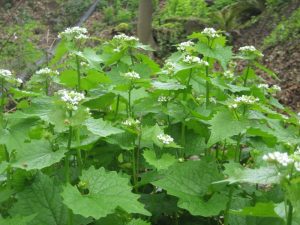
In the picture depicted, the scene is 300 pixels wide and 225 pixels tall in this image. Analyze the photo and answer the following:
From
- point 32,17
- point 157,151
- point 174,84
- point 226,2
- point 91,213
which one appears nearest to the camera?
point 91,213

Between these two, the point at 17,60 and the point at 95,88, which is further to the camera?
the point at 17,60

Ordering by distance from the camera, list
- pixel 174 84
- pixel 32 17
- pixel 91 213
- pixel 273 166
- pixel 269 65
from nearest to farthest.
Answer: pixel 273 166, pixel 91 213, pixel 174 84, pixel 269 65, pixel 32 17

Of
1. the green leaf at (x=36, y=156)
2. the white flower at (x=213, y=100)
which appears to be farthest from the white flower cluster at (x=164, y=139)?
the white flower at (x=213, y=100)

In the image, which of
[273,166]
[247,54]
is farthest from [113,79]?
[273,166]

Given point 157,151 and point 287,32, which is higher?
point 157,151

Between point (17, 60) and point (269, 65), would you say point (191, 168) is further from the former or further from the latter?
point (17, 60)

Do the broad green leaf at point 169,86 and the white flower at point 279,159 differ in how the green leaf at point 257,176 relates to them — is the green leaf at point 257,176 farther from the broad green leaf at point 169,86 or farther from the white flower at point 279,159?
the broad green leaf at point 169,86

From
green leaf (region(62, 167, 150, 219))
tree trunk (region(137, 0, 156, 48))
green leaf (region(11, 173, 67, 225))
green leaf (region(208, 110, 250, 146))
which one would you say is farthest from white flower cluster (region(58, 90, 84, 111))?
tree trunk (region(137, 0, 156, 48))

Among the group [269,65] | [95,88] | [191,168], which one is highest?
[95,88]
